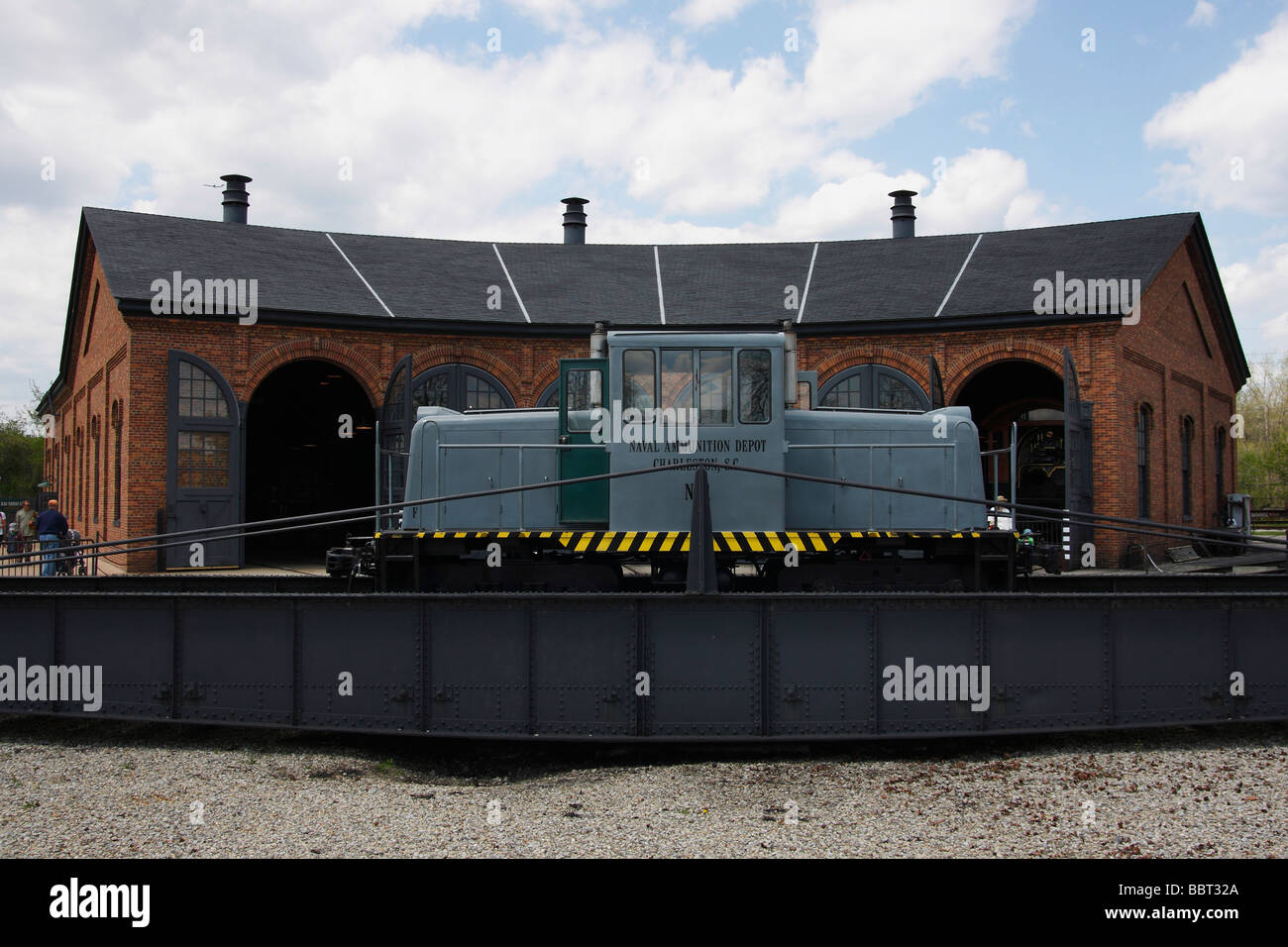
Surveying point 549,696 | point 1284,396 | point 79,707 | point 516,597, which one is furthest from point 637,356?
point 1284,396

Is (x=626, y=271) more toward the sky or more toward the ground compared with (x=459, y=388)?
more toward the sky

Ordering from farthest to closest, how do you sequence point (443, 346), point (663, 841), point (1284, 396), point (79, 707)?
point (1284, 396) → point (443, 346) → point (79, 707) → point (663, 841)

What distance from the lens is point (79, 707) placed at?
313 inches

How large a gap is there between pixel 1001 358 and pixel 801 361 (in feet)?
15.3

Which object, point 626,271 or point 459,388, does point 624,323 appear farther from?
point 626,271

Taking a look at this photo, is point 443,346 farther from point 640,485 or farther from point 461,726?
point 461,726

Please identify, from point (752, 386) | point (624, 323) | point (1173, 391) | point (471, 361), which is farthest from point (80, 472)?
point (1173, 391)

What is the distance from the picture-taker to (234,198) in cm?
2728

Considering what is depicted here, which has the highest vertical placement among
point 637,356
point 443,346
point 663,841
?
point 443,346

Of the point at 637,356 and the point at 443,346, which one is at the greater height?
the point at 443,346

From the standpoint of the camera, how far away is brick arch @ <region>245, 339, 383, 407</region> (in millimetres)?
21234

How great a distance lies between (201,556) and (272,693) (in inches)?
551

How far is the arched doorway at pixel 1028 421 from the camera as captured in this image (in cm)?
2556

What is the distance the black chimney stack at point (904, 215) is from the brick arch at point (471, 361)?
1370 centimetres
